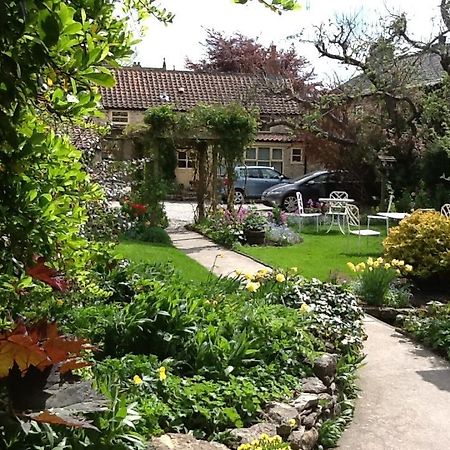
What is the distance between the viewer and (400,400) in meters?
5.68

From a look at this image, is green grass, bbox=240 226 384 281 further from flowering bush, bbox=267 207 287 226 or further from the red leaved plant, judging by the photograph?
the red leaved plant

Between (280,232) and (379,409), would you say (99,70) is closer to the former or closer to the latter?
(379,409)

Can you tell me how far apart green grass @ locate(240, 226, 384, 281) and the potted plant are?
93 centimetres

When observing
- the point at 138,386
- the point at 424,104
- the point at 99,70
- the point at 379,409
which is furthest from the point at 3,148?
the point at 424,104

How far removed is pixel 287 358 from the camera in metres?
5.00

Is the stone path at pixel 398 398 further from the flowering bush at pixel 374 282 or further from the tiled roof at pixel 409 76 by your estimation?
the tiled roof at pixel 409 76

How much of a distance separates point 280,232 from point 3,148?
14345 millimetres

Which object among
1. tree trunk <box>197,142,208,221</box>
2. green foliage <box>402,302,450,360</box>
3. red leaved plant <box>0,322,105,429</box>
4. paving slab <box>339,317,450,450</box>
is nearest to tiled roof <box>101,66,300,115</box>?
tree trunk <box>197,142,208,221</box>

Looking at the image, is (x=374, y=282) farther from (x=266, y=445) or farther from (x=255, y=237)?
(x=255, y=237)

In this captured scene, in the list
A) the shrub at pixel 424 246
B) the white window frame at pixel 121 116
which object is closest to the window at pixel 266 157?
the white window frame at pixel 121 116

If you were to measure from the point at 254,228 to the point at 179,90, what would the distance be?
18.4 m

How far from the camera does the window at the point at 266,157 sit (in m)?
33.7

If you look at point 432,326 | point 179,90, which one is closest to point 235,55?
point 179,90

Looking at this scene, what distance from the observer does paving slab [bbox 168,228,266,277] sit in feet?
38.9
